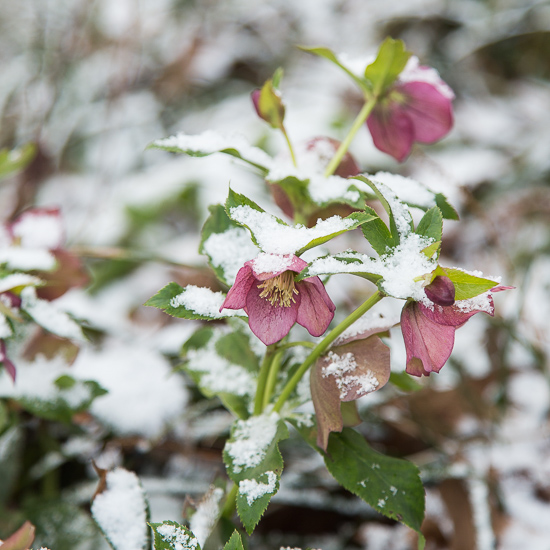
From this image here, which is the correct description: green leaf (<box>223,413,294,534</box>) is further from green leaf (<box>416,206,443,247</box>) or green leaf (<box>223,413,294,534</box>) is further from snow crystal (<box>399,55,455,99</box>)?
snow crystal (<box>399,55,455,99</box>)

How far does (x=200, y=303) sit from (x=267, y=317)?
0.21ft

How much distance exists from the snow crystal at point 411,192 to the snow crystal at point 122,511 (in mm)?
392

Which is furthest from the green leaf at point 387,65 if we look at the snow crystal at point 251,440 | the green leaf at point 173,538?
the green leaf at point 173,538

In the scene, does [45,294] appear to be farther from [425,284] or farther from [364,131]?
[364,131]

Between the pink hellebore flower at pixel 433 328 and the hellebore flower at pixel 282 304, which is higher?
the hellebore flower at pixel 282 304

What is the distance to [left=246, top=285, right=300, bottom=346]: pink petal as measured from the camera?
1.27ft

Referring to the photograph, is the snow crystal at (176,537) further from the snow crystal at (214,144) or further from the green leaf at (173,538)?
the snow crystal at (214,144)

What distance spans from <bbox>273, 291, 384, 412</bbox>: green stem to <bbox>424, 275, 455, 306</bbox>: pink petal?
0.04m

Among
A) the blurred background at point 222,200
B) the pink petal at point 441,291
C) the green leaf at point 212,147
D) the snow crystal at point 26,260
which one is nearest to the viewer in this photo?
the pink petal at point 441,291

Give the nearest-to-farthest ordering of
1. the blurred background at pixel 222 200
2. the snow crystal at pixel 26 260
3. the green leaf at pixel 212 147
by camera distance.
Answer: the green leaf at pixel 212 147
the snow crystal at pixel 26 260
the blurred background at pixel 222 200

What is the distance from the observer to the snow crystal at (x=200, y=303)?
0.41 m

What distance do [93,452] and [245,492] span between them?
43 centimetres

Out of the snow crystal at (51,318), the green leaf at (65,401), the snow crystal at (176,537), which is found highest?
the snow crystal at (51,318)

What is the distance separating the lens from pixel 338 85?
1.92 m
